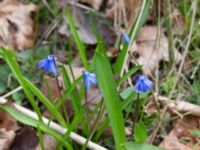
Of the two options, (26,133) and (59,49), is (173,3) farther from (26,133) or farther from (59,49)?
(26,133)

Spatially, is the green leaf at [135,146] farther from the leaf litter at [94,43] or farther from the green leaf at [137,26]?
the green leaf at [137,26]

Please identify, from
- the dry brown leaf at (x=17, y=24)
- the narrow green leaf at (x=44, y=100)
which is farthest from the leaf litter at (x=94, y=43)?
the narrow green leaf at (x=44, y=100)

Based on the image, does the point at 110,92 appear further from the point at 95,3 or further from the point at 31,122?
the point at 95,3

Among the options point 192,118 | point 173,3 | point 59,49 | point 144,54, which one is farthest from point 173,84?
point 59,49

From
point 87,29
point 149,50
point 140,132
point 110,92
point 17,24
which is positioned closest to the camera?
point 110,92

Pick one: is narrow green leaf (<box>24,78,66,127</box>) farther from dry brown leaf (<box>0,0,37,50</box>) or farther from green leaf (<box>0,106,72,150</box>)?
dry brown leaf (<box>0,0,37,50</box>)

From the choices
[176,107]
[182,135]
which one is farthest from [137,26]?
[182,135]
